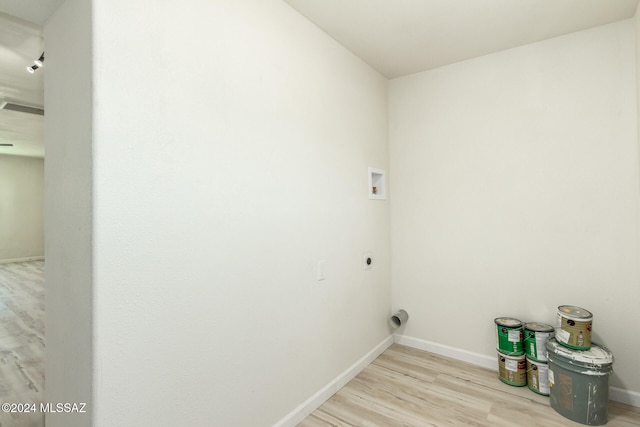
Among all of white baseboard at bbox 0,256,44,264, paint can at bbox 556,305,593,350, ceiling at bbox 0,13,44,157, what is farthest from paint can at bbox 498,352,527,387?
white baseboard at bbox 0,256,44,264

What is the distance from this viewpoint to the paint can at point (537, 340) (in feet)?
7.13

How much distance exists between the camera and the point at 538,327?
2.27 metres

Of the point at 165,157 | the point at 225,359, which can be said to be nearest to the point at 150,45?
the point at 165,157

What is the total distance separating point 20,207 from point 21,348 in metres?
7.27

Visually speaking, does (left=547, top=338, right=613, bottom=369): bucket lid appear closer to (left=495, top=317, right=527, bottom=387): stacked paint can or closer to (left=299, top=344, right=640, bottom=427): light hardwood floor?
(left=495, top=317, right=527, bottom=387): stacked paint can

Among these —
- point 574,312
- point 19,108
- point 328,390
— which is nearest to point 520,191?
point 574,312

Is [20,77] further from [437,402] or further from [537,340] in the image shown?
[537,340]

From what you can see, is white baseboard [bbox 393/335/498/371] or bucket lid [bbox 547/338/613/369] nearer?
bucket lid [bbox 547/338/613/369]

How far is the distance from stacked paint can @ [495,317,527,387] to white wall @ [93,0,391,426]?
49.0 inches

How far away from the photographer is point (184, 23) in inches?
52.4

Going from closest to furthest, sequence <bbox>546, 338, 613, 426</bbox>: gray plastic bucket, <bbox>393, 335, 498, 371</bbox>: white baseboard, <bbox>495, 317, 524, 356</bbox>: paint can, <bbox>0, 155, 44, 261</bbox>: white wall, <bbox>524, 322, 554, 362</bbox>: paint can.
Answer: <bbox>546, 338, 613, 426</bbox>: gray plastic bucket
<bbox>524, 322, 554, 362</bbox>: paint can
<bbox>495, 317, 524, 356</bbox>: paint can
<bbox>393, 335, 498, 371</bbox>: white baseboard
<bbox>0, 155, 44, 261</bbox>: white wall

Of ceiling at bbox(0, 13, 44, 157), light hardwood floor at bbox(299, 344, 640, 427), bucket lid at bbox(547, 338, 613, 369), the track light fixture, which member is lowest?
light hardwood floor at bbox(299, 344, 640, 427)

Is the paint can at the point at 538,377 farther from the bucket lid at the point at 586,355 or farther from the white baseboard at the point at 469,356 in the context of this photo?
the white baseboard at the point at 469,356

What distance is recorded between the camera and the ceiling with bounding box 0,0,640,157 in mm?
1902
